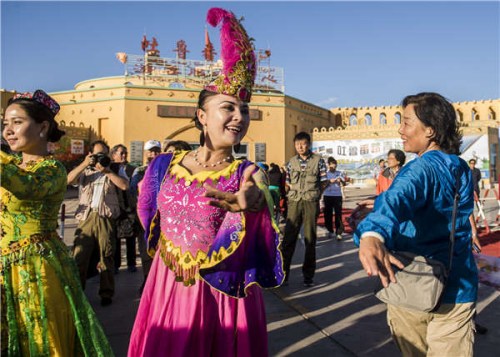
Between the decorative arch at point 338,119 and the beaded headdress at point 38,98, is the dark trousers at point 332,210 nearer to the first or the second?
the beaded headdress at point 38,98

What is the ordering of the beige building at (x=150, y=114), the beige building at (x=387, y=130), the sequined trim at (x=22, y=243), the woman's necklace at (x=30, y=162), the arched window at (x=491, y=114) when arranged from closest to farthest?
the sequined trim at (x=22, y=243), the woman's necklace at (x=30, y=162), the beige building at (x=150, y=114), the beige building at (x=387, y=130), the arched window at (x=491, y=114)

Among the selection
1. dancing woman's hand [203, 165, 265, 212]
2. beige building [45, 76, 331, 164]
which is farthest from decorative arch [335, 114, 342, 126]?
dancing woman's hand [203, 165, 265, 212]

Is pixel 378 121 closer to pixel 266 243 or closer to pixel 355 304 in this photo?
pixel 355 304

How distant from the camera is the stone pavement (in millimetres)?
3178

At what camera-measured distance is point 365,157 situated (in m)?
28.0

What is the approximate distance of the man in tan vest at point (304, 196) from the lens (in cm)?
517

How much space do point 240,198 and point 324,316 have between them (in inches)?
108

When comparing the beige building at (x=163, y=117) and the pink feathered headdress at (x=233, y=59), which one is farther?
the beige building at (x=163, y=117)

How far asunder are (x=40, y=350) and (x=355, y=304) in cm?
313

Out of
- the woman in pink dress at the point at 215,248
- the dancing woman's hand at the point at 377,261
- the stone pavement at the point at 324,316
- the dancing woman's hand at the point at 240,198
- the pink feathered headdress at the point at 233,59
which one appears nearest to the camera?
the dancing woman's hand at the point at 377,261

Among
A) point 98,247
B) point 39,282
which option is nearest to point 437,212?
point 39,282

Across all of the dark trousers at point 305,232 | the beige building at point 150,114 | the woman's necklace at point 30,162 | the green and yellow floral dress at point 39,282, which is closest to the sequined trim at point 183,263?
the green and yellow floral dress at point 39,282

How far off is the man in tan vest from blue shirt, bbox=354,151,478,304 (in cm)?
318

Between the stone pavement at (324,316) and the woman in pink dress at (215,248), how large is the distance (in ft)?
4.65
